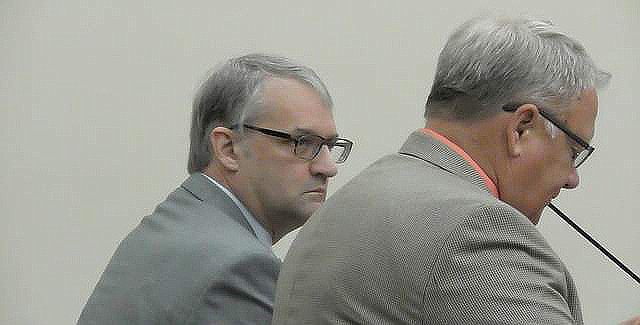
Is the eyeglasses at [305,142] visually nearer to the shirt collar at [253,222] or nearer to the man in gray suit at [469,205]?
the shirt collar at [253,222]

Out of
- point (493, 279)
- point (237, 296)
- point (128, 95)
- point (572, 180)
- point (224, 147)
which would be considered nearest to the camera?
point (493, 279)

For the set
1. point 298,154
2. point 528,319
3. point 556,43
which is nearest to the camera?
point 528,319

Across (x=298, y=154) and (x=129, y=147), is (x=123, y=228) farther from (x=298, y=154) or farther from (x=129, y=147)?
(x=298, y=154)

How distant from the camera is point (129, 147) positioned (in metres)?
2.94

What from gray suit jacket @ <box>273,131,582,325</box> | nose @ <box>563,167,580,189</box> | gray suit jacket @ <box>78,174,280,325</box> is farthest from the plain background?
gray suit jacket @ <box>273,131,582,325</box>

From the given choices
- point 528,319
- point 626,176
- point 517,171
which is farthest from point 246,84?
point 626,176

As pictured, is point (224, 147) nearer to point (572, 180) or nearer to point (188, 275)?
point (188, 275)

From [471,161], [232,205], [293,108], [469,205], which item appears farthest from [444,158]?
[293,108]

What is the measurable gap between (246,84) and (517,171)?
0.70m

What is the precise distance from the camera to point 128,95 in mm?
2920

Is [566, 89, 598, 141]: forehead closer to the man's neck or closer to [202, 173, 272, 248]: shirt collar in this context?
the man's neck

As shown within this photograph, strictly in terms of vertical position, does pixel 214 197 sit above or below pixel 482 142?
below

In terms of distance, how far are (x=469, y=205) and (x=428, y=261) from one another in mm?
71

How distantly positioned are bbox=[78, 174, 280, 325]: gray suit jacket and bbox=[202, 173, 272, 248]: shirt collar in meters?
0.06
